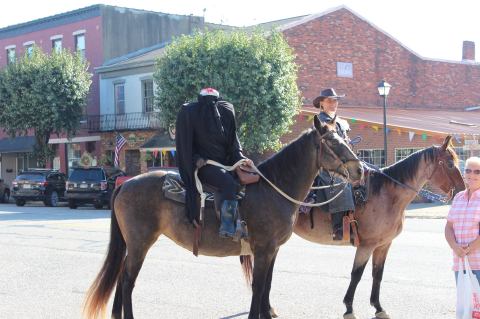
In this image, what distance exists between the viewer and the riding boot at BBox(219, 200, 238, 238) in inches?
284

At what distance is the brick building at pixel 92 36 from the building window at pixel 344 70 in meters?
11.6

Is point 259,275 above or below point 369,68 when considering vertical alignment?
below

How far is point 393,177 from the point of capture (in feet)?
29.0

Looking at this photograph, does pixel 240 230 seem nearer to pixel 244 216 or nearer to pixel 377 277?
pixel 244 216

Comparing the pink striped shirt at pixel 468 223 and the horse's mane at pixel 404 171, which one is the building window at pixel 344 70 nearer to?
the horse's mane at pixel 404 171

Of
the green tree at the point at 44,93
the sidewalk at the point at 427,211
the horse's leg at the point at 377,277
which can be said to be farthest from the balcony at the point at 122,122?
the horse's leg at the point at 377,277

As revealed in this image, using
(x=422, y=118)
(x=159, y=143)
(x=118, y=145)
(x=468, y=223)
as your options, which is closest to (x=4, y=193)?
(x=118, y=145)

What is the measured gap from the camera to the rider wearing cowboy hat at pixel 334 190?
8.62 meters

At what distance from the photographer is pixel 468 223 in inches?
244

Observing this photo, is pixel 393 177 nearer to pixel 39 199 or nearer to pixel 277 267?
pixel 277 267

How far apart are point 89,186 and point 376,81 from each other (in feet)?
56.9

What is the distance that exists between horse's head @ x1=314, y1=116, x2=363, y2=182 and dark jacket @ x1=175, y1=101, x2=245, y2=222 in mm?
876

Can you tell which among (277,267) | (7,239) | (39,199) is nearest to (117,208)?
(277,267)

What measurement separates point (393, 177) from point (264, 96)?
68.6 feet
